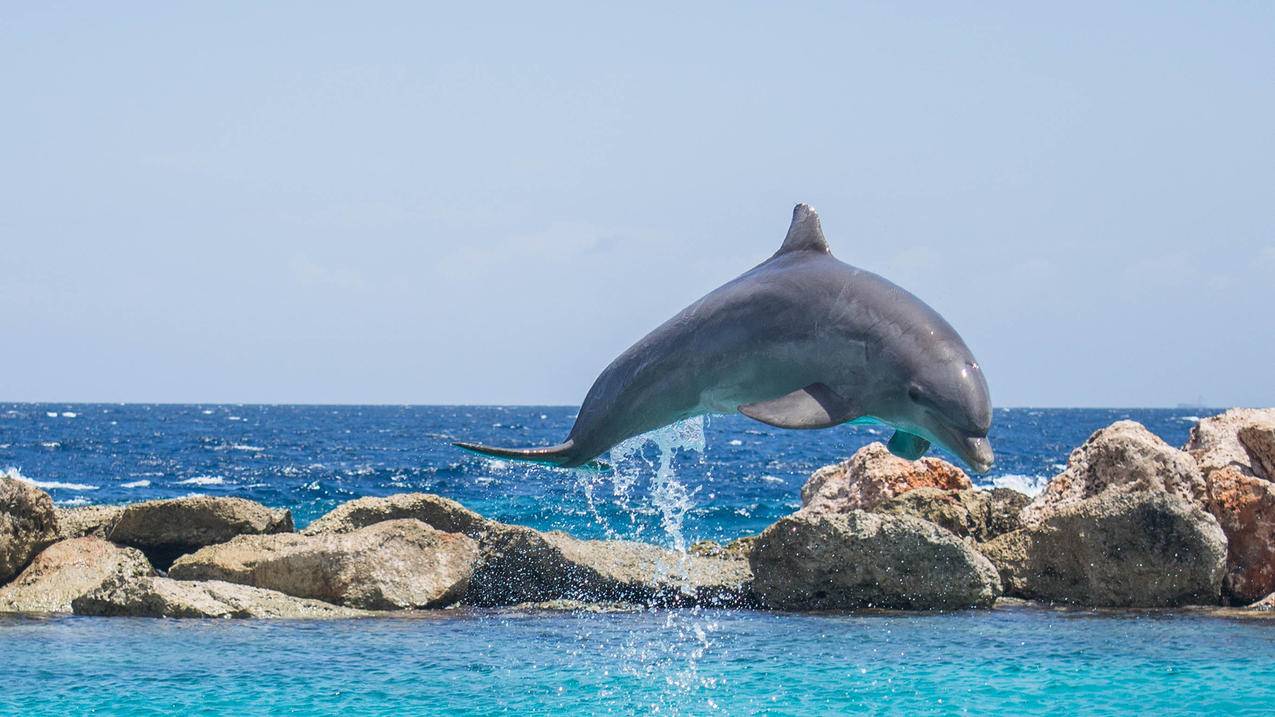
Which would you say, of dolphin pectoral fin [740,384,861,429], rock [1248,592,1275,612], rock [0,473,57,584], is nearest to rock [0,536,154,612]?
rock [0,473,57,584]

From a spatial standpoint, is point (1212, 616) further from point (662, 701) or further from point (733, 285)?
point (733, 285)

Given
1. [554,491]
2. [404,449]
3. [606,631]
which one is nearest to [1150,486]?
→ [606,631]

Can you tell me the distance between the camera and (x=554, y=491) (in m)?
29.9

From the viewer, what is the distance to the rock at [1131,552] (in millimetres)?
12070

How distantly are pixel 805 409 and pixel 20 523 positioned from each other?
10092mm

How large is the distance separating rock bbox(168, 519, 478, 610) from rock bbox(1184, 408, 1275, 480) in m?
7.99

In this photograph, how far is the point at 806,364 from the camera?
5371 mm

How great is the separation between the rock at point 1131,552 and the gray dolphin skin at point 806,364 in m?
7.56

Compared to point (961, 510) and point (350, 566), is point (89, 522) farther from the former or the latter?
point (961, 510)

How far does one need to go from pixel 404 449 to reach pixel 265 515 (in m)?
43.6

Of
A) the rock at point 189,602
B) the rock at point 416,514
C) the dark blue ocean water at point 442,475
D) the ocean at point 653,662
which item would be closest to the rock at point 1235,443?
the ocean at point 653,662

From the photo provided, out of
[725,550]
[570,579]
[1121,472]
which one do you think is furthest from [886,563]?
[570,579]

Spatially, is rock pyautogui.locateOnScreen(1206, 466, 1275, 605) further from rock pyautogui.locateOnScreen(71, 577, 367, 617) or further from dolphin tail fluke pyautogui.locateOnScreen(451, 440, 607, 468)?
dolphin tail fluke pyautogui.locateOnScreen(451, 440, 607, 468)

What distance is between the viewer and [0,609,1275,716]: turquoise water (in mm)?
9086
